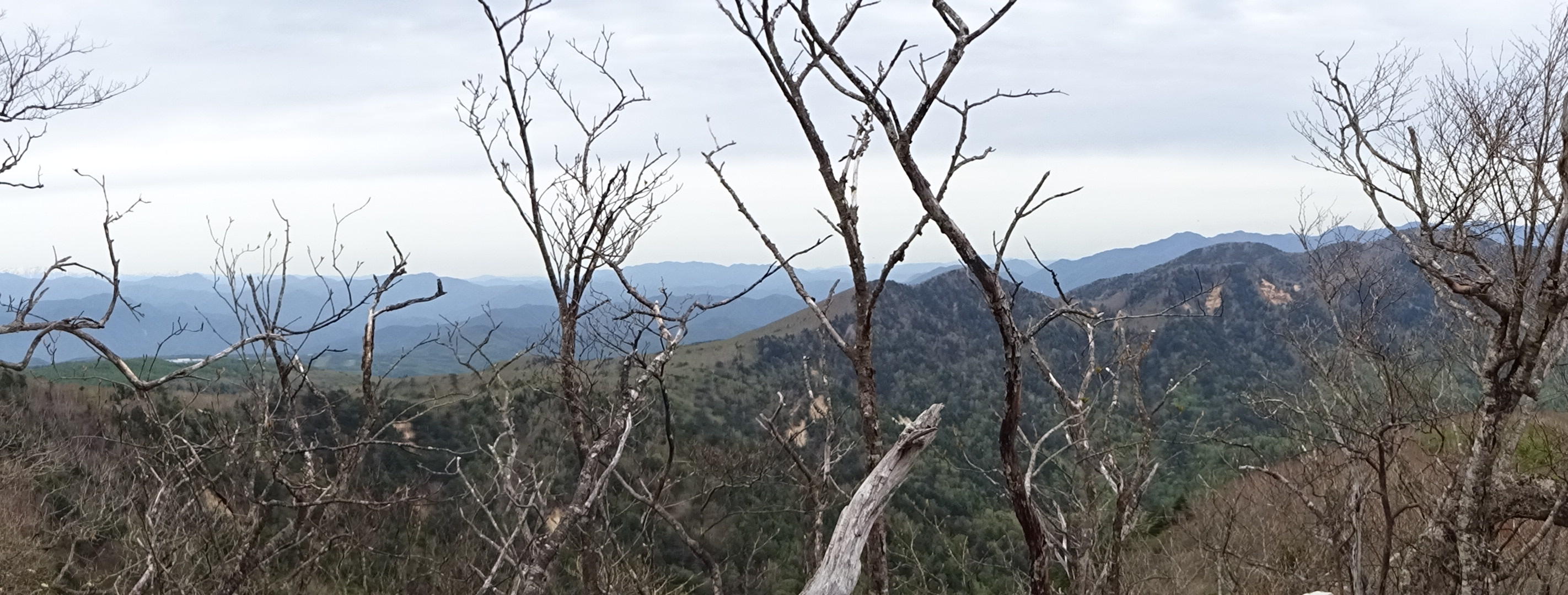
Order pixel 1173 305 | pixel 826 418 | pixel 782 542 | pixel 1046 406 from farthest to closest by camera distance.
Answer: pixel 1046 406
pixel 782 542
pixel 826 418
pixel 1173 305

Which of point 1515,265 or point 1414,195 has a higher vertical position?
point 1414,195

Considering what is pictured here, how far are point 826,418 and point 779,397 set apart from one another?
2.14m

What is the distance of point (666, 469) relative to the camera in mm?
6297

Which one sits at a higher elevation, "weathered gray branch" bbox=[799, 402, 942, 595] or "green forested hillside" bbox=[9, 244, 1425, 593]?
"weathered gray branch" bbox=[799, 402, 942, 595]

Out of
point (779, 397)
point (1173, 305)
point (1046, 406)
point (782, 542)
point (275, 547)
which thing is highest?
point (1173, 305)

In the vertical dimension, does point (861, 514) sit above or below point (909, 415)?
above

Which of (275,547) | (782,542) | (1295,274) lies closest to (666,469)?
(275,547)

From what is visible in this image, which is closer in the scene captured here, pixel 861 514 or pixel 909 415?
pixel 861 514

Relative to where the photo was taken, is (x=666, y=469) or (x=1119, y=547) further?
(x=666, y=469)

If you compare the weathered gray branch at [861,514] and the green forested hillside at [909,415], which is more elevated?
the weathered gray branch at [861,514]

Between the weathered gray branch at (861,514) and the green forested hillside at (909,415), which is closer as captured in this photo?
the weathered gray branch at (861,514)

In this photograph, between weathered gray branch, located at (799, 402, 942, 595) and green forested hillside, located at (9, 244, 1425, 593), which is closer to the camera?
weathered gray branch, located at (799, 402, 942, 595)

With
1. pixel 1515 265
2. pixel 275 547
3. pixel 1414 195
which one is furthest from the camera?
pixel 1414 195

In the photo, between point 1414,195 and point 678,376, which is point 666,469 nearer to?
point 1414,195
